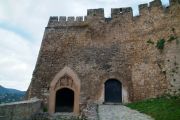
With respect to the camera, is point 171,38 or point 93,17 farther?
point 93,17

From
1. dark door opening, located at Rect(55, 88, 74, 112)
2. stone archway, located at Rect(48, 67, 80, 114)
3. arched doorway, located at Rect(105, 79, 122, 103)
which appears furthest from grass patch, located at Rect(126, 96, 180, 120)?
dark door opening, located at Rect(55, 88, 74, 112)

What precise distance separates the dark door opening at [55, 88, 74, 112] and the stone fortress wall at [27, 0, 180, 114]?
0.68 metres

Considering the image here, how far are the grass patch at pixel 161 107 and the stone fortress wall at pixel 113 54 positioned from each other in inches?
25.6

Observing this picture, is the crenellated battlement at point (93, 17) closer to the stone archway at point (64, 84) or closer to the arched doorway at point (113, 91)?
the stone archway at point (64, 84)

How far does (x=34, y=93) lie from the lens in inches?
613

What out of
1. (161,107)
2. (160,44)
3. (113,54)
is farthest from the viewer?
(113,54)

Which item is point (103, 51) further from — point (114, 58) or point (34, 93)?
point (34, 93)

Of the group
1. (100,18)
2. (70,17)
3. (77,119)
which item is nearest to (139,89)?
(77,119)

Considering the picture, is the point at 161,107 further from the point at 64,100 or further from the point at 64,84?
the point at 64,100

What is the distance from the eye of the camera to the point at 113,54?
16125 millimetres

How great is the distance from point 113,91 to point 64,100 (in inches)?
119

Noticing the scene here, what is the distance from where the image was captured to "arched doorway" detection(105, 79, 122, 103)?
1541 centimetres

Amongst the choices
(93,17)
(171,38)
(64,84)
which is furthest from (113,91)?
(93,17)

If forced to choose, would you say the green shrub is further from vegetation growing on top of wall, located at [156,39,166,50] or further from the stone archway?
the stone archway
